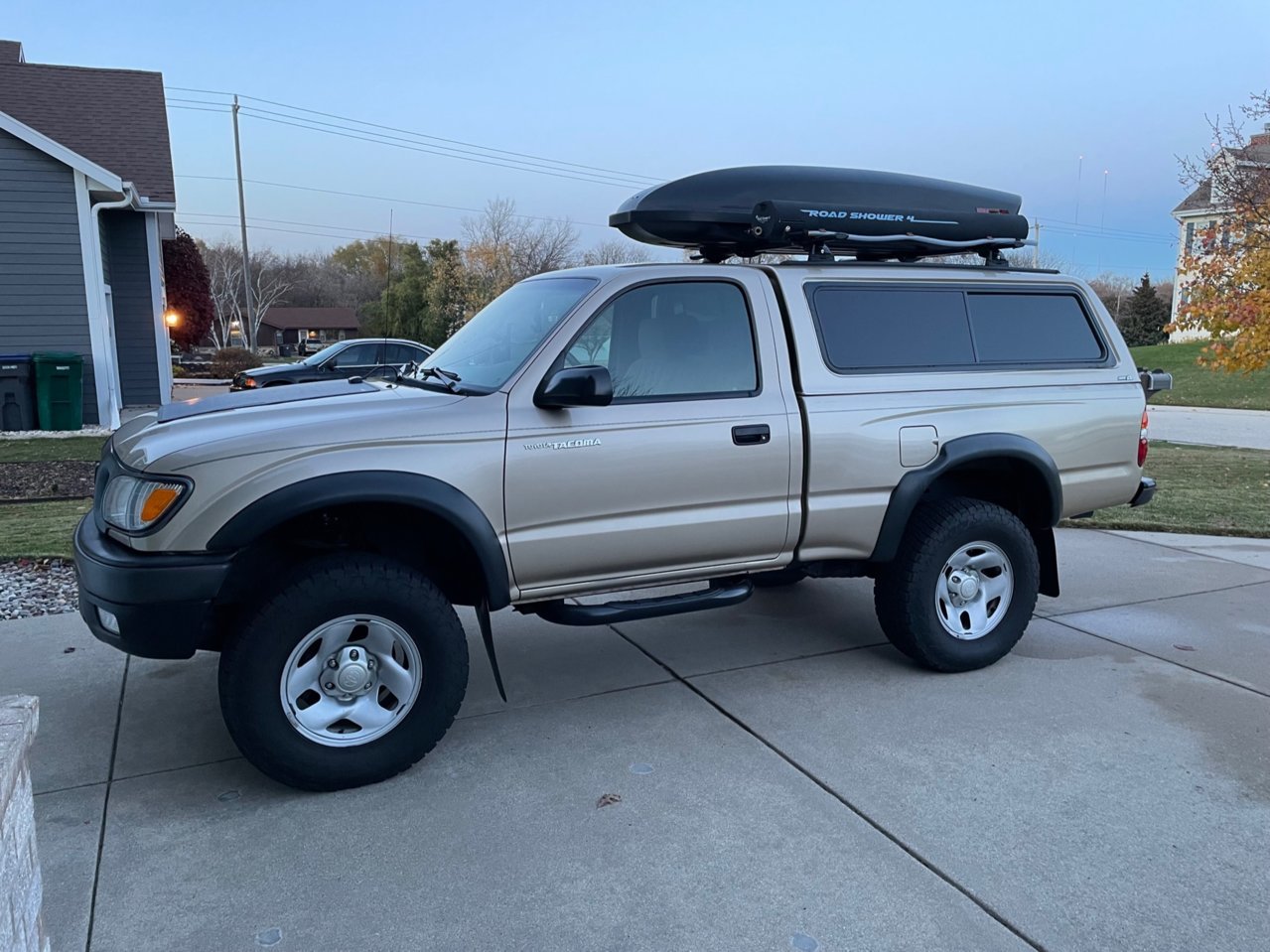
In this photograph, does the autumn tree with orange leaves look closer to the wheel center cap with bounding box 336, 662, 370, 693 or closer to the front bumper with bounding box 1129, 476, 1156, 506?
the front bumper with bounding box 1129, 476, 1156, 506

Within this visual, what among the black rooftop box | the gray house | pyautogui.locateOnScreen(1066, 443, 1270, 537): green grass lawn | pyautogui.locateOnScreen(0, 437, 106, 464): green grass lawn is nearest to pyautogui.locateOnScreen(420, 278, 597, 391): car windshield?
the black rooftop box

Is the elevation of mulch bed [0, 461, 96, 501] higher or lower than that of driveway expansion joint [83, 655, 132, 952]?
higher

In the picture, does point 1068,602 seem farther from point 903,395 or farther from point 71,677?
point 71,677

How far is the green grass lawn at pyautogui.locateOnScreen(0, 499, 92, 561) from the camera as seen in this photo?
689cm

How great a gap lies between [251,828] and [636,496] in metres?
1.92

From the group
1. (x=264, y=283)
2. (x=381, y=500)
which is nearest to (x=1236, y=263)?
(x=381, y=500)

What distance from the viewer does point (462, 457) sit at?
3.78 m

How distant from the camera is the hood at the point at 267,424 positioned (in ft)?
11.4

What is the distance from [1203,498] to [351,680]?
9.37m

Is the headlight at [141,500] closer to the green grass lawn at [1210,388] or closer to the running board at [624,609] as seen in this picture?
the running board at [624,609]

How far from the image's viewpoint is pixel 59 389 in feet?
44.9

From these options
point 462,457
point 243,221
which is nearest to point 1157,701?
point 462,457

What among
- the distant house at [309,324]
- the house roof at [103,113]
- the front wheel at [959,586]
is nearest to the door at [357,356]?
the house roof at [103,113]

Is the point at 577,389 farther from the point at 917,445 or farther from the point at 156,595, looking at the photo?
the point at 917,445
